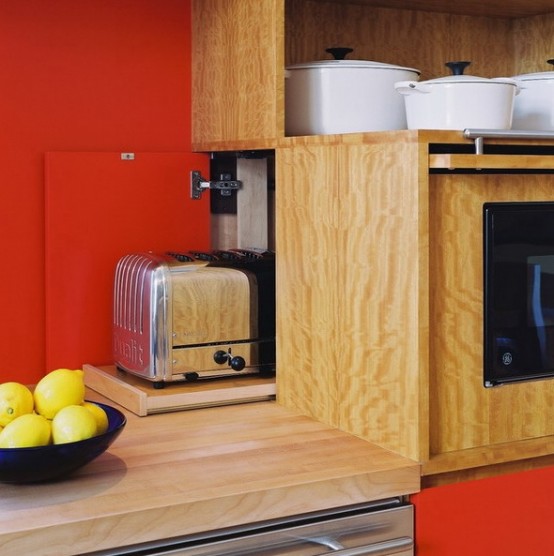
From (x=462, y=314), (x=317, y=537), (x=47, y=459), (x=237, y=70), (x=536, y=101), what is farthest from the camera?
(x=237, y=70)

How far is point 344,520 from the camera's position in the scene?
1.60 metres

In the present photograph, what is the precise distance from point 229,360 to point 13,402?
1.79 ft

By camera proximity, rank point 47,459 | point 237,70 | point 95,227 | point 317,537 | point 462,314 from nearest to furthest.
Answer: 1. point 47,459
2. point 317,537
3. point 462,314
4. point 237,70
5. point 95,227

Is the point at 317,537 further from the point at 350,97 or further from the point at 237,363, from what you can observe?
the point at 350,97

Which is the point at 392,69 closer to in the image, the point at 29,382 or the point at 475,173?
the point at 475,173

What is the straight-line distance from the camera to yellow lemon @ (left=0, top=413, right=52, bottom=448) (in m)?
1.50

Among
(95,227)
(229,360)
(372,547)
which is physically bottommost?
(372,547)

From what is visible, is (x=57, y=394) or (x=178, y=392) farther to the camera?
(x=178, y=392)

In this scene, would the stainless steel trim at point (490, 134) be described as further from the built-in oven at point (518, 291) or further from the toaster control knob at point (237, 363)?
the toaster control knob at point (237, 363)

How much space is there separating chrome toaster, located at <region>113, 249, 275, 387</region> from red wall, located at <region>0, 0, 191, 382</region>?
0.20 metres

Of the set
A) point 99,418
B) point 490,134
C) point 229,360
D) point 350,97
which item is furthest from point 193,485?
point 350,97

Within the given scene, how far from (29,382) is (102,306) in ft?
0.70

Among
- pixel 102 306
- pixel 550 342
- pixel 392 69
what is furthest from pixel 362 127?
pixel 102 306

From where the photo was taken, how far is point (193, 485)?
1.53m
